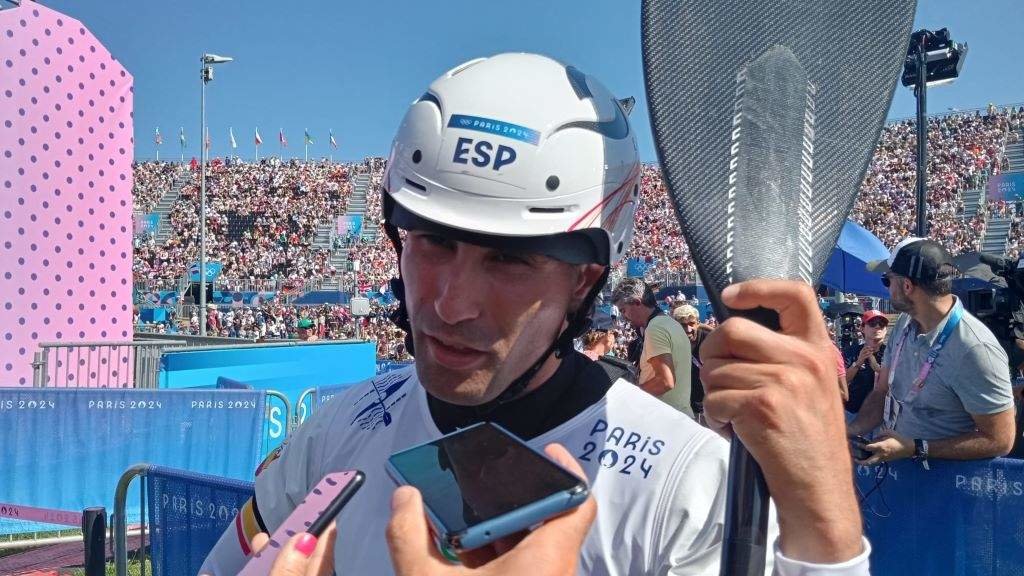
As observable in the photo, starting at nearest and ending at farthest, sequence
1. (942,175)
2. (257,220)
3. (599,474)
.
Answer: (599,474) → (942,175) → (257,220)

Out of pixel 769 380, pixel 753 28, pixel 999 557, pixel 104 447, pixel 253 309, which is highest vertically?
pixel 753 28

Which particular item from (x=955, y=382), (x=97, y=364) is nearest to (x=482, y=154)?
(x=955, y=382)

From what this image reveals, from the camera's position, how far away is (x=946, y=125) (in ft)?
145

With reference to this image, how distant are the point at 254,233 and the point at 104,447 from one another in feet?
134

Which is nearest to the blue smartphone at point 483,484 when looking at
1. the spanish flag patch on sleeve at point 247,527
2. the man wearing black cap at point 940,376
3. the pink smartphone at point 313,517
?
the pink smartphone at point 313,517

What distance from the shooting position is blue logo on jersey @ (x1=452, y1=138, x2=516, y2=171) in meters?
1.65

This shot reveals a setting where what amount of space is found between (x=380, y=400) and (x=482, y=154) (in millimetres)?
652

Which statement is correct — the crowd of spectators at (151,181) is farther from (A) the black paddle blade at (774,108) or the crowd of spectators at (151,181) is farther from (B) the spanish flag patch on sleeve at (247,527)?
(A) the black paddle blade at (774,108)

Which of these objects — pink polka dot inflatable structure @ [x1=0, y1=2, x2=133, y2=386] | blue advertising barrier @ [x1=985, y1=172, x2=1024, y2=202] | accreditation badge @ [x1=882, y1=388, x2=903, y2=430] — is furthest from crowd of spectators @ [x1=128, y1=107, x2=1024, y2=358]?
accreditation badge @ [x1=882, y1=388, x2=903, y2=430]

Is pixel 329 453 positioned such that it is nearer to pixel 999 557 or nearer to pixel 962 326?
pixel 962 326

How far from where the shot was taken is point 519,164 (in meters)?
1.65

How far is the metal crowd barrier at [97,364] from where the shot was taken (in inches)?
392

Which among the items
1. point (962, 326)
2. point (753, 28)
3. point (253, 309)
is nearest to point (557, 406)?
point (753, 28)

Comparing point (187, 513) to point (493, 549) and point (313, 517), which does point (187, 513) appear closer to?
point (313, 517)
